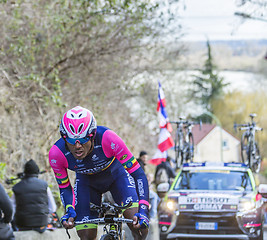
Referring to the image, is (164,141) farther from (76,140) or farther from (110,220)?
(76,140)

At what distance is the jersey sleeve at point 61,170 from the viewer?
21.5 ft

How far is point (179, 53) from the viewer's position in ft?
73.2

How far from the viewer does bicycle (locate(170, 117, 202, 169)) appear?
62.7 ft

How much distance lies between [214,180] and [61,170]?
6733 millimetres

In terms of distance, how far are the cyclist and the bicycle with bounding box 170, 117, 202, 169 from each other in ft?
39.6

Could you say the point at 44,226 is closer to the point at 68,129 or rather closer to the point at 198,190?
the point at 198,190

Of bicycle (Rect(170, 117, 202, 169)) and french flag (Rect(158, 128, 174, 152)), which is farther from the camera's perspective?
bicycle (Rect(170, 117, 202, 169))

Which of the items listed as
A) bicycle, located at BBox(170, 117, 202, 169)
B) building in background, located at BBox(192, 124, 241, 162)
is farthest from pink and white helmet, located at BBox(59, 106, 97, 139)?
building in background, located at BBox(192, 124, 241, 162)

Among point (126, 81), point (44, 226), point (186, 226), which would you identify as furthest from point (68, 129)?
point (126, 81)

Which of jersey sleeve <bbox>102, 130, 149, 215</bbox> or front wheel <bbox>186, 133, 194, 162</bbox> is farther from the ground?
jersey sleeve <bbox>102, 130, 149, 215</bbox>

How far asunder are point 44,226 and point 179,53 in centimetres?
1243

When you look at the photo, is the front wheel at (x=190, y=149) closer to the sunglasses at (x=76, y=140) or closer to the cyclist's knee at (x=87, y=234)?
the cyclist's knee at (x=87, y=234)

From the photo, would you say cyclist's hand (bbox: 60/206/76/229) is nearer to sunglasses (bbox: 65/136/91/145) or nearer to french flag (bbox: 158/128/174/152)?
sunglasses (bbox: 65/136/91/145)

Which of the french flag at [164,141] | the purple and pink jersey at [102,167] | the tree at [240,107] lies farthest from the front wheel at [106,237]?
the tree at [240,107]
